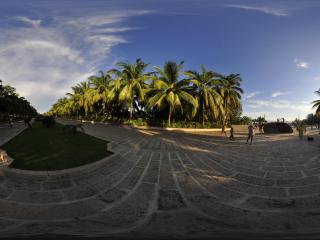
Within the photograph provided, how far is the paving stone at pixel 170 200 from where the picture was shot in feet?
19.1

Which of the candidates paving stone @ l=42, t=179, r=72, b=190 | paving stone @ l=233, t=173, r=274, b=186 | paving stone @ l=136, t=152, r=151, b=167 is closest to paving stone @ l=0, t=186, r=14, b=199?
paving stone @ l=42, t=179, r=72, b=190

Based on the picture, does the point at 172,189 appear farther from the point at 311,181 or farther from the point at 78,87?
the point at 78,87

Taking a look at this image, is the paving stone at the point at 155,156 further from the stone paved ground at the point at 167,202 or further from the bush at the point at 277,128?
the bush at the point at 277,128

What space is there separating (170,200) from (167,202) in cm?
15

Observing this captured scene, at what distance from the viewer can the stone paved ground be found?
465 cm

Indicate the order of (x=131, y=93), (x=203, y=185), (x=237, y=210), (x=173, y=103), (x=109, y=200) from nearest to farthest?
(x=237, y=210) < (x=109, y=200) < (x=203, y=185) < (x=173, y=103) < (x=131, y=93)

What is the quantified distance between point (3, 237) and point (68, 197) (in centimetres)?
218

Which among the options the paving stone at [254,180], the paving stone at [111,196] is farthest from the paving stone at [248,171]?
the paving stone at [111,196]

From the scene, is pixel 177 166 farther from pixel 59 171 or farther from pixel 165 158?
pixel 59 171

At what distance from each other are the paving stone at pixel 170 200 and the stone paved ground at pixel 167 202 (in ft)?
0.08

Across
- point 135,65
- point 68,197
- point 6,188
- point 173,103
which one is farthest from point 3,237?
point 135,65

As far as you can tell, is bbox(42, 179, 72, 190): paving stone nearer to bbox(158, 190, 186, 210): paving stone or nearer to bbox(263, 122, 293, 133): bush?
bbox(158, 190, 186, 210): paving stone

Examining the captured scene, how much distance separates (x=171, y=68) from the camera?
29250 millimetres

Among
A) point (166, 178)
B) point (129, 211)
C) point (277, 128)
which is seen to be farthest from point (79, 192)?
point (277, 128)
